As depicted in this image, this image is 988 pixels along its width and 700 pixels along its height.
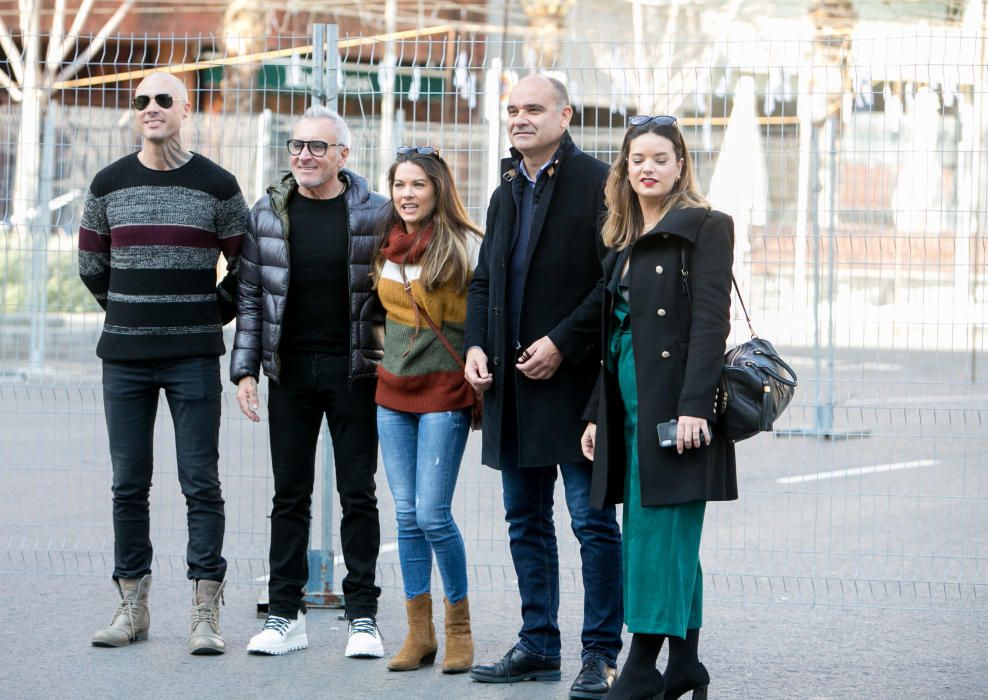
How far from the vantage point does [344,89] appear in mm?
6242

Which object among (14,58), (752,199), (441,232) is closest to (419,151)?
(441,232)

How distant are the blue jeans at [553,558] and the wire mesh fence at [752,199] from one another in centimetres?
137

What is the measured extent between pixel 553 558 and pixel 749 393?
45.3 inches

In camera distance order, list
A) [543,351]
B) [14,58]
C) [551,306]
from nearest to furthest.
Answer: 1. [543,351]
2. [551,306]
3. [14,58]

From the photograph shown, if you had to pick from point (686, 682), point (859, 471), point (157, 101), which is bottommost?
point (686, 682)

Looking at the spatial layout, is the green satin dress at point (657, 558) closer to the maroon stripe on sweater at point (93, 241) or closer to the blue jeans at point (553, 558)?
the blue jeans at point (553, 558)

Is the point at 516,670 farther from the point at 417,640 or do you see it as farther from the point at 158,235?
the point at 158,235

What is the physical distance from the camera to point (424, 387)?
510 centimetres

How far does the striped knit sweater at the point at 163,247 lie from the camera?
540cm

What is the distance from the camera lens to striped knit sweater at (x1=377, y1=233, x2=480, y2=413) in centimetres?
510

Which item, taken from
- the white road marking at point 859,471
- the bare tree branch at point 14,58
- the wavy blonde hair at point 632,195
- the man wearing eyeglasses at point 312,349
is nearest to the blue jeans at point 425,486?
the man wearing eyeglasses at point 312,349

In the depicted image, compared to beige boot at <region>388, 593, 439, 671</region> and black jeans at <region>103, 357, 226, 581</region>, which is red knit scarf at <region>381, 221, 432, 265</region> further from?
beige boot at <region>388, 593, 439, 671</region>

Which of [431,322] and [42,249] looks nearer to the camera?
[431,322]

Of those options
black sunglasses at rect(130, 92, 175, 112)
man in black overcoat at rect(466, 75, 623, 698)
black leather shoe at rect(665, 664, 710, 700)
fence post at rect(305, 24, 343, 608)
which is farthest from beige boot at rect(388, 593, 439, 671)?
black sunglasses at rect(130, 92, 175, 112)
